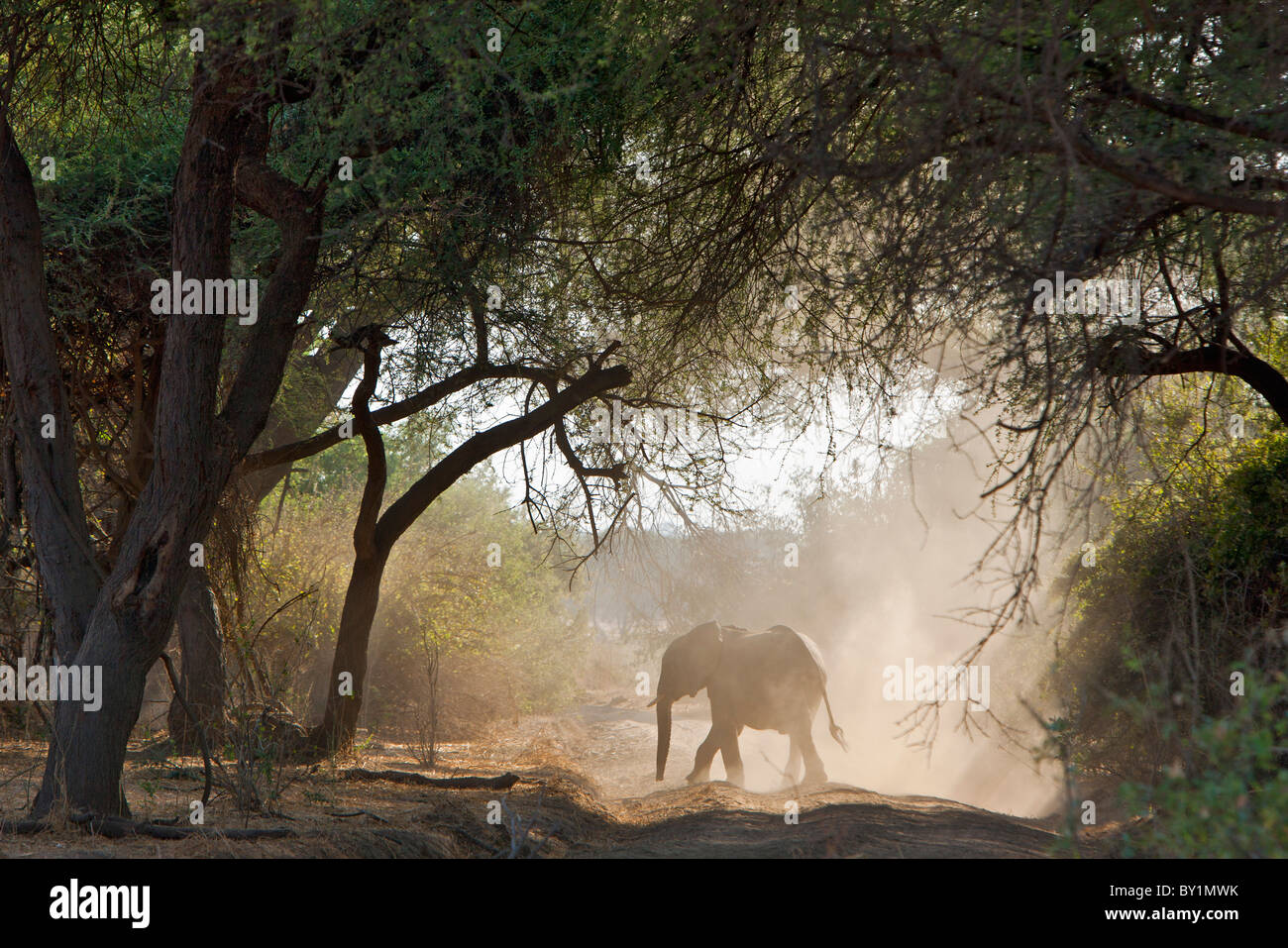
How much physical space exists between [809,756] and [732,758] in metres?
1.20

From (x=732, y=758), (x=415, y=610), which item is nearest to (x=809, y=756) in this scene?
(x=732, y=758)

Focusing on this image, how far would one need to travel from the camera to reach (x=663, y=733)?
52.7 ft

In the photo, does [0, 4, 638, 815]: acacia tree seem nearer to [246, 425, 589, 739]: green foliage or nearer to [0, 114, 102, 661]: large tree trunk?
[0, 114, 102, 661]: large tree trunk

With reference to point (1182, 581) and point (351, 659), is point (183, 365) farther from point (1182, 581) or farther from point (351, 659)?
point (1182, 581)

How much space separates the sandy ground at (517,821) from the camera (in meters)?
6.39

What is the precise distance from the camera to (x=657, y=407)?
12.0 meters

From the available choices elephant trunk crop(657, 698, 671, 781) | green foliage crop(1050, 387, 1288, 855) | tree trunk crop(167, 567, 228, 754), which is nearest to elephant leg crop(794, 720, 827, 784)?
elephant trunk crop(657, 698, 671, 781)

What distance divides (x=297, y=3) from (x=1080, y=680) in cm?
1062

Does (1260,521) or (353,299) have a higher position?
(353,299)

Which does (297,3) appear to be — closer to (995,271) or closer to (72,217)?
(995,271)

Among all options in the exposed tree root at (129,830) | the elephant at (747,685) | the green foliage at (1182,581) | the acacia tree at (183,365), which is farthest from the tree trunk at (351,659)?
the green foliage at (1182,581)

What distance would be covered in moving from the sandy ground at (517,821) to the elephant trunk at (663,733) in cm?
303

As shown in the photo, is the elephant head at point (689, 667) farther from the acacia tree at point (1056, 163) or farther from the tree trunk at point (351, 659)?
the acacia tree at point (1056, 163)
